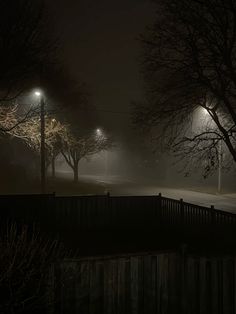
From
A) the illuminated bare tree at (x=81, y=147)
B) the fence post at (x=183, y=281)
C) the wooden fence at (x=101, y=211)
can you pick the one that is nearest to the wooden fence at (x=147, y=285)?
the fence post at (x=183, y=281)

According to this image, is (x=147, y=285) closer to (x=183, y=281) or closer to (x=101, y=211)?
(x=183, y=281)

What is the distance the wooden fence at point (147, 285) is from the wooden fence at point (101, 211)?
5.98m

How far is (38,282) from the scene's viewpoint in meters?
5.39

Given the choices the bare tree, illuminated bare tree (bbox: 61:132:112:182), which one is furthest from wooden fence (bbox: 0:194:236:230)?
illuminated bare tree (bbox: 61:132:112:182)

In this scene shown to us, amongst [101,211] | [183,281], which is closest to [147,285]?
[183,281]

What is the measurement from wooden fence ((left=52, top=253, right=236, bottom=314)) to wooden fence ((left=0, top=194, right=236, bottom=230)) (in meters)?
5.98

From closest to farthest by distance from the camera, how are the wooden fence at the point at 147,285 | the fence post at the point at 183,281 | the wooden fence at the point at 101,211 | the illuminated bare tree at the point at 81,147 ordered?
1. the wooden fence at the point at 147,285
2. the fence post at the point at 183,281
3. the wooden fence at the point at 101,211
4. the illuminated bare tree at the point at 81,147

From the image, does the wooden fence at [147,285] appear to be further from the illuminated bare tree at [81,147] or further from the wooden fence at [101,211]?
the illuminated bare tree at [81,147]

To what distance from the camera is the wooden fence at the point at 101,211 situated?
1324cm

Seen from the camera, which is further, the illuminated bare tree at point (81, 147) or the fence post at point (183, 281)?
the illuminated bare tree at point (81, 147)

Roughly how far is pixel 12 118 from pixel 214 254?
1441cm

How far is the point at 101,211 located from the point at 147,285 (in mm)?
8046

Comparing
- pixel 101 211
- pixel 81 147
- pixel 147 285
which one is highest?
pixel 81 147

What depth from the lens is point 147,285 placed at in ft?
20.5
